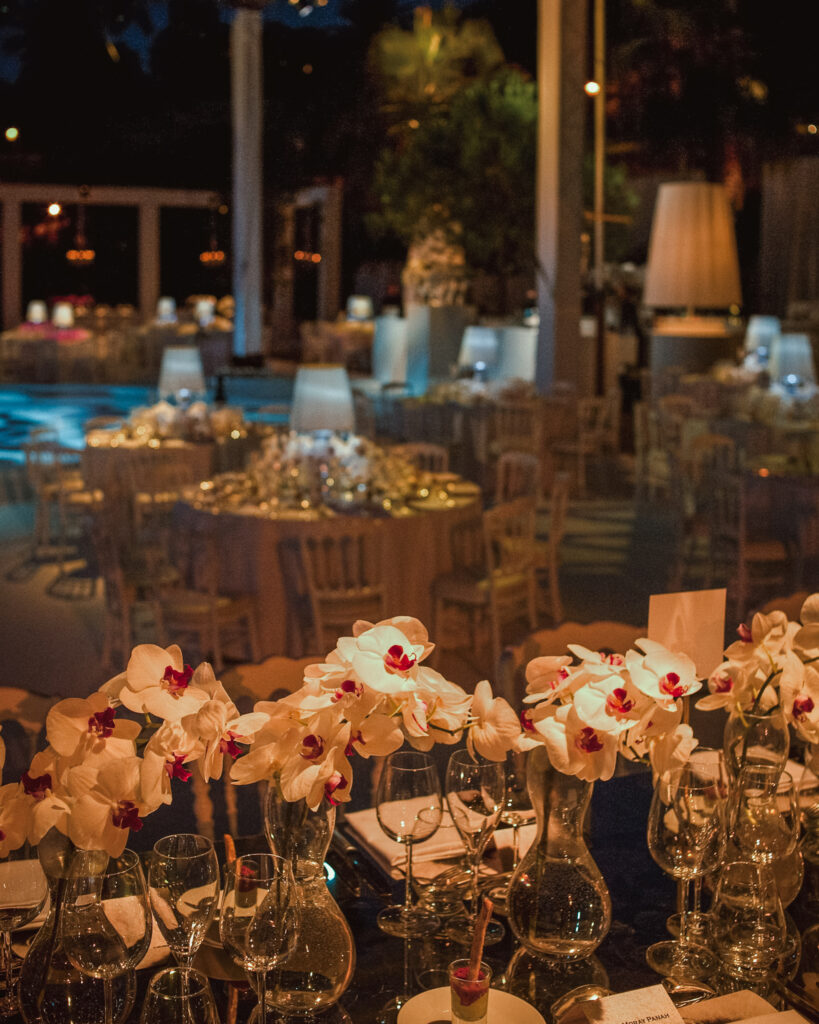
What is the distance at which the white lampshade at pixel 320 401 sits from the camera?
5414mm

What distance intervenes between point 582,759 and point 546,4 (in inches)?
404

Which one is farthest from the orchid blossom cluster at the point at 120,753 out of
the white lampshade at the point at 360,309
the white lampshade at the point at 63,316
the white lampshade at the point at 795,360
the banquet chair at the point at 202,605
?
the white lampshade at the point at 63,316

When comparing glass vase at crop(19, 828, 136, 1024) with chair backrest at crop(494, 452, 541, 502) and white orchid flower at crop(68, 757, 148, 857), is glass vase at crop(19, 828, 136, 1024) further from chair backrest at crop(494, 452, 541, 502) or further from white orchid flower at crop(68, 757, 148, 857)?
chair backrest at crop(494, 452, 541, 502)

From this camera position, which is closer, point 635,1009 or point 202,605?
point 635,1009

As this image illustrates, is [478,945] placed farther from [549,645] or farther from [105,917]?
[549,645]

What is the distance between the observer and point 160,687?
138 centimetres

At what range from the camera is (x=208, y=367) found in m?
18.0

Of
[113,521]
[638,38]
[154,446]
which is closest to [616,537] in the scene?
[154,446]

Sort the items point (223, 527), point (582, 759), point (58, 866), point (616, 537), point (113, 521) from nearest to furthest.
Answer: point (58, 866) < point (582, 759) < point (223, 527) < point (113, 521) < point (616, 537)

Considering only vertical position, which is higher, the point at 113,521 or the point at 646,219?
the point at 646,219

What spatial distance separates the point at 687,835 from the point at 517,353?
9.67m

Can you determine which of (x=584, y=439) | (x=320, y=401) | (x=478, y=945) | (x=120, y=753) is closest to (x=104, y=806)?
(x=120, y=753)

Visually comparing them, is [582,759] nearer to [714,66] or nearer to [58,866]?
[58,866]

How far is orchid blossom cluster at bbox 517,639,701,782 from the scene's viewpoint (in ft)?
4.67
